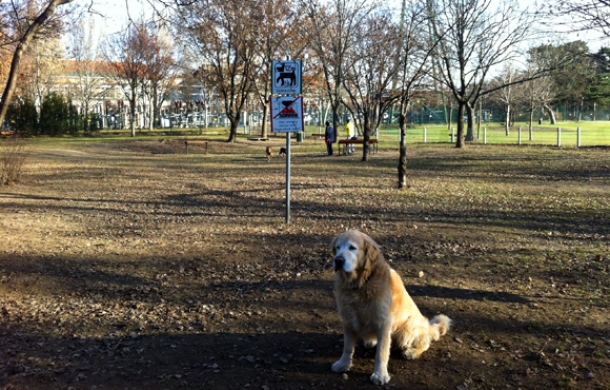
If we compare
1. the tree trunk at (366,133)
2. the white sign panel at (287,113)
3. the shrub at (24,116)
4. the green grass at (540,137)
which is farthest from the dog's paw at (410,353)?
the shrub at (24,116)

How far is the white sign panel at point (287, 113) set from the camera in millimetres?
9219

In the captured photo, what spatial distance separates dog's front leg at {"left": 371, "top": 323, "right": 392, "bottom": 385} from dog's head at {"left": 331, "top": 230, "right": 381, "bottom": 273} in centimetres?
51

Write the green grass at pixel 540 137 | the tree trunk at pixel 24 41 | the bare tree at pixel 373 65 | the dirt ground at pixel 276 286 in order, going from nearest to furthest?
the dirt ground at pixel 276 286 → the tree trunk at pixel 24 41 → the bare tree at pixel 373 65 → the green grass at pixel 540 137

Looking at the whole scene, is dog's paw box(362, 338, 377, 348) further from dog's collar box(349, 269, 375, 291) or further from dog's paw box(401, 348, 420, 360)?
dog's collar box(349, 269, 375, 291)

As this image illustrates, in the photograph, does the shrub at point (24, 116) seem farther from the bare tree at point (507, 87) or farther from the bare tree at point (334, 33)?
the bare tree at point (507, 87)

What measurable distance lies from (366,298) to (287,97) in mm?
6037

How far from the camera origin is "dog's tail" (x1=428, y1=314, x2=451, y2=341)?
4500mm

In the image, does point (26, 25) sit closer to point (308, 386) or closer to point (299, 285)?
point (299, 285)

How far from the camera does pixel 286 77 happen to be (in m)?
9.00

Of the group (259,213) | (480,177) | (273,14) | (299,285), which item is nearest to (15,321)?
(299,285)

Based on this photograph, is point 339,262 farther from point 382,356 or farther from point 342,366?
point 342,366

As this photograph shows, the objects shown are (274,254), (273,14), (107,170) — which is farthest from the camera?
(273,14)

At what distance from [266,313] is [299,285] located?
92 centimetres

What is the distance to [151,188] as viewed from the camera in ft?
49.9
